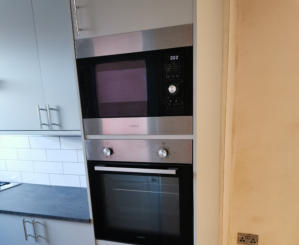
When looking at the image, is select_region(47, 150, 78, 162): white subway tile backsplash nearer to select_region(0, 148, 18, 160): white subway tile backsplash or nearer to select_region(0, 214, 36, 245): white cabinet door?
select_region(0, 148, 18, 160): white subway tile backsplash

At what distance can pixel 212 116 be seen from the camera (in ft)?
2.29

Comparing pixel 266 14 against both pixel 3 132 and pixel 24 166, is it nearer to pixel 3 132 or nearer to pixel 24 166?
pixel 3 132

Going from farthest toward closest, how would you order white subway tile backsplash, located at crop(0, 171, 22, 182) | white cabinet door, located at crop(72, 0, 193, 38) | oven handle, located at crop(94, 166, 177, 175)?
white subway tile backsplash, located at crop(0, 171, 22, 182) < oven handle, located at crop(94, 166, 177, 175) < white cabinet door, located at crop(72, 0, 193, 38)

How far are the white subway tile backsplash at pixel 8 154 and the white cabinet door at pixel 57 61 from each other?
89cm

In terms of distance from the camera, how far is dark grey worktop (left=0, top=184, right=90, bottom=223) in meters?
1.16

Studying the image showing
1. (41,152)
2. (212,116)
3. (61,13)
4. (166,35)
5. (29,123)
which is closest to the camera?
(212,116)

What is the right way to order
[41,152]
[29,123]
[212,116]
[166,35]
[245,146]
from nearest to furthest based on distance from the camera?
[212,116], [166,35], [245,146], [29,123], [41,152]

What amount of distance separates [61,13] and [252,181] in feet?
4.72

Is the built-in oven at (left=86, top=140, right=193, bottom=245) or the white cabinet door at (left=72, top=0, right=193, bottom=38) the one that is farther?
the built-in oven at (left=86, top=140, right=193, bottom=245)

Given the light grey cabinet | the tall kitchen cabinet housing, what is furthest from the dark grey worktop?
the tall kitchen cabinet housing

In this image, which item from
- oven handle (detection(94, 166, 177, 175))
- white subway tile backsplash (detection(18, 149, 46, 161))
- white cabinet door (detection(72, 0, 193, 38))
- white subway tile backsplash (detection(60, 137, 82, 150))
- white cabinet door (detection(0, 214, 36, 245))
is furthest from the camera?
white subway tile backsplash (detection(18, 149, 46, 161))

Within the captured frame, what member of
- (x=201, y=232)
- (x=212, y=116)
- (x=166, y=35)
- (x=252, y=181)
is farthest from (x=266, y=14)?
(x=201, y=232)

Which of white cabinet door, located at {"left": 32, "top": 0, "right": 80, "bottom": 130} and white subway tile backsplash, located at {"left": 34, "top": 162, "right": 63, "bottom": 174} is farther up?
white cabinet door, located at {"left": 32, "top": 0, "right": 80, "bottom": 130}

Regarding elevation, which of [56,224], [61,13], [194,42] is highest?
[61,13]
